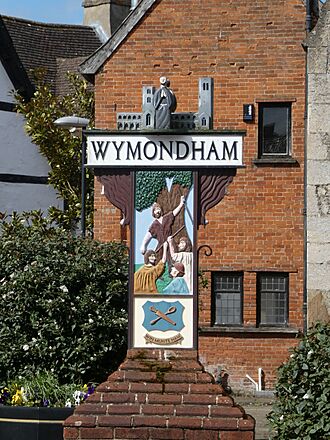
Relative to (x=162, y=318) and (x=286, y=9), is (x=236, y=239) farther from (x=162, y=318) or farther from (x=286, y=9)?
(x=162, y=318)

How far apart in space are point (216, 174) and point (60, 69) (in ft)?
61.6

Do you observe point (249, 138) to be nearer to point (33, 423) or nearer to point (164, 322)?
point (33, 423)

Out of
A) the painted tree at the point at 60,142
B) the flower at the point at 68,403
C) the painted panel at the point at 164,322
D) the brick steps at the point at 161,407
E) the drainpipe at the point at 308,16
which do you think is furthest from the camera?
the painted tree at the point at 60,142

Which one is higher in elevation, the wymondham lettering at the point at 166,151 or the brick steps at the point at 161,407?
the wymondham lettering at the point at 166,151

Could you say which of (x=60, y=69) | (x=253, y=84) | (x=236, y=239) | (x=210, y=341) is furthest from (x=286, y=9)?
(x=60, y=69)

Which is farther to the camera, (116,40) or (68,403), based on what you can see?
(116,40)

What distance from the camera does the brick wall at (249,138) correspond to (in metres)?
20.1

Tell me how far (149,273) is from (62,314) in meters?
3.51

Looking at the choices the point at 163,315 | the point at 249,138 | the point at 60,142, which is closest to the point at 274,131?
the point at 249,138

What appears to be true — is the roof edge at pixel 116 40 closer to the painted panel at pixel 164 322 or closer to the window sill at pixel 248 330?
the window sill at pixel 248 330

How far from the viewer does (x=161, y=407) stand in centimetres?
908

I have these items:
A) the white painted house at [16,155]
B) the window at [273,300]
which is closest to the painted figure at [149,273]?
the window at [273,300]

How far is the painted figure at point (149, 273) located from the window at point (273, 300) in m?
11.1

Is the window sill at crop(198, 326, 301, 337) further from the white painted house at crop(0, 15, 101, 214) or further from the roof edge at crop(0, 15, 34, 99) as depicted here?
the roof edge at crop(0, 15, 34, 99)
